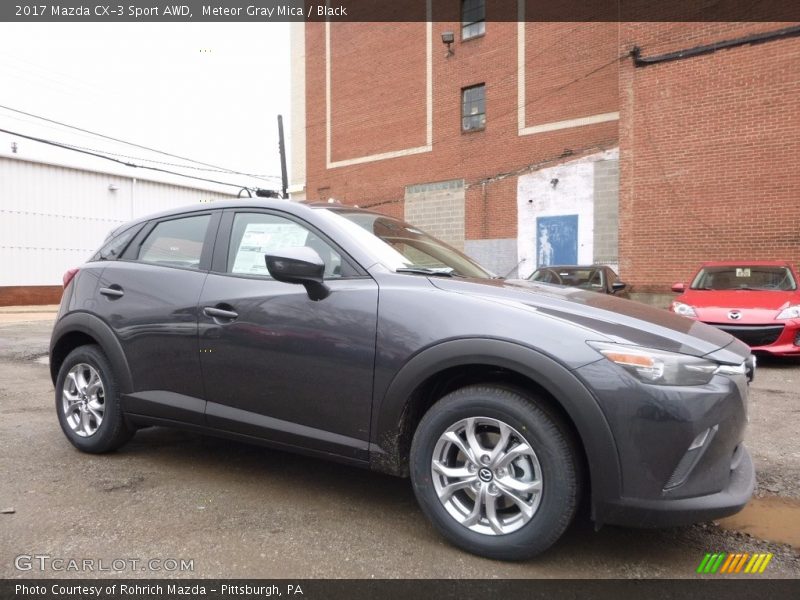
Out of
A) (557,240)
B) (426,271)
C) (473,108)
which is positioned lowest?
(426,271)

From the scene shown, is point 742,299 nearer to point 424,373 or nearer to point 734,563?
point 734,563

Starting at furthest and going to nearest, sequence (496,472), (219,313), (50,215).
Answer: (50,215) → (219,313) → (496,472)

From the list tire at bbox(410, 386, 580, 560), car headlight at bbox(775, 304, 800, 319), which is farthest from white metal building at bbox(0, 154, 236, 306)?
tire at bbox(410, 386, 580, 560)

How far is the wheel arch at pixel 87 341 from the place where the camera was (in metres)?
3.68

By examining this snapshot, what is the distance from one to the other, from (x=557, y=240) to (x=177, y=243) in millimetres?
14064

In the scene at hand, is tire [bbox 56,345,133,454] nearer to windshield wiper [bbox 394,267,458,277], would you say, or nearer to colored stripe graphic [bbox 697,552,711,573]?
windshield wiper [bbox 394,267,458,277]

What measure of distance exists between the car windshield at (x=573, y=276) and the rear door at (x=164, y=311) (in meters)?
7.52

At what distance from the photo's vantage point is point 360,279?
2953 mm

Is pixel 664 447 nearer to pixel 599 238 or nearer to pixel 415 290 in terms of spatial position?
pixel 415 290

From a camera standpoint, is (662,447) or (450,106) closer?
(662,447)

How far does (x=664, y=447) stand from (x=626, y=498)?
249 millimetres

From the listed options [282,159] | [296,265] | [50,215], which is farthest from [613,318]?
[50,215]

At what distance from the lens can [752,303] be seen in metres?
7.64

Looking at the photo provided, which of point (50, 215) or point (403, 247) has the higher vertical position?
point (50, 215)
